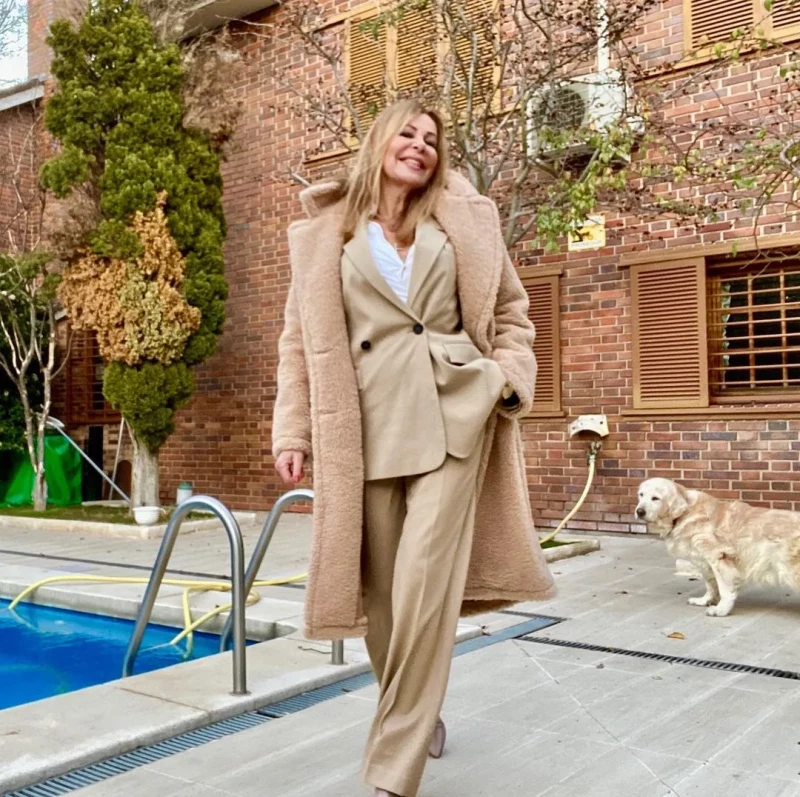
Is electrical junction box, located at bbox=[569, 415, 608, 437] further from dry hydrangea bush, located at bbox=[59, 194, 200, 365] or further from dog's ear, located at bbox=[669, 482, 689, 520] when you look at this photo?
dry hydrangea bush, located at bbox=[59, 194, 200, 365]

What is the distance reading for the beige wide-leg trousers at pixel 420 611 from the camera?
208cm

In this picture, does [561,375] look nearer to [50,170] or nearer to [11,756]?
[50,170]

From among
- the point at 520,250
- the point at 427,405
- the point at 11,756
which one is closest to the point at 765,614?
the point at 427,405

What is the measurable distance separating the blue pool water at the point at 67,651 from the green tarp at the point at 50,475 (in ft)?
20.0

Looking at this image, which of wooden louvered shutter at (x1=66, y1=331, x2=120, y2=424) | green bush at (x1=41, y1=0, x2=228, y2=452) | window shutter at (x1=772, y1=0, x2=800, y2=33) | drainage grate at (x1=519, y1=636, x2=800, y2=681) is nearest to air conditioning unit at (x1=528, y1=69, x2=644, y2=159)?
window shutter at (x1=772, y1=0, x2=800, y2=33)

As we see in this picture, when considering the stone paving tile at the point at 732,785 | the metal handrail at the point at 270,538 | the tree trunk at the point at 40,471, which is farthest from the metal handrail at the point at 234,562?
the tree trunk at the point at 40,471

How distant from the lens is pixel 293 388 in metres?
2.39

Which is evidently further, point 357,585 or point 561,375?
point 561,375

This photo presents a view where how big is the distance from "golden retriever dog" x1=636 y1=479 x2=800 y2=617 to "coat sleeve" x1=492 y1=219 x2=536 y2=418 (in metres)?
2.47

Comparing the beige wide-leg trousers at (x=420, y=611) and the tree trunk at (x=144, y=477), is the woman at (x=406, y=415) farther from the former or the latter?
the tree trunk at (x=144, y=477)

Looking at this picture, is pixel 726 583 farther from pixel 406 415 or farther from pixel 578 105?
pixel 578 105

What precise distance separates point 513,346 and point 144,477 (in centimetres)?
728

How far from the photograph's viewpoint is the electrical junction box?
7590 mm

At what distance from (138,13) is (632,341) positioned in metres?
5.77
